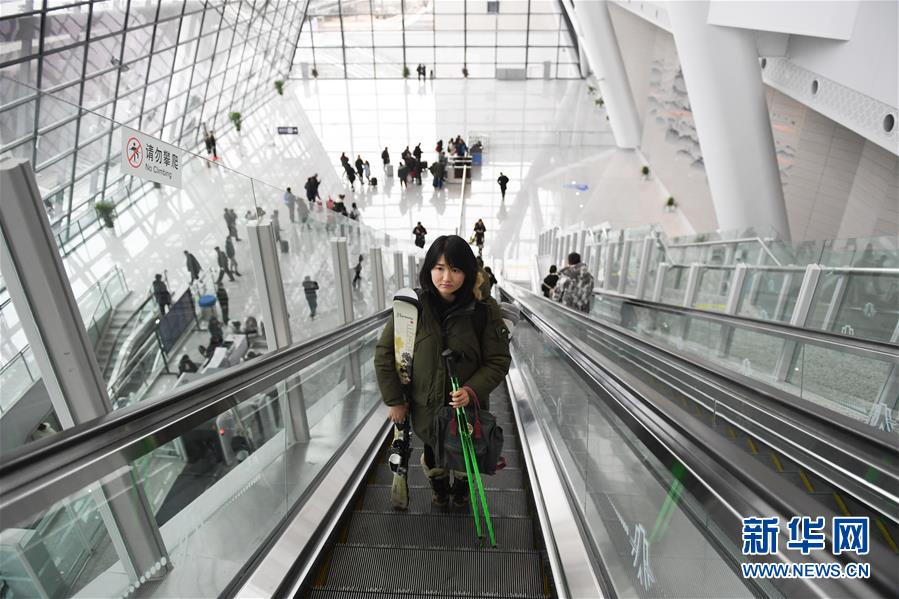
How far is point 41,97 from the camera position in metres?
1.79

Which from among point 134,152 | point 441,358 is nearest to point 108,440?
point 134,152

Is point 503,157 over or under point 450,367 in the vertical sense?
over

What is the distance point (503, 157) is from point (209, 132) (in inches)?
553

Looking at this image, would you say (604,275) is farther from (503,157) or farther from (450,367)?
(503,157)

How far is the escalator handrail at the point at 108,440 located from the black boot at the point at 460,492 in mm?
1323

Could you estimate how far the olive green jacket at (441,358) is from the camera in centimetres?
256

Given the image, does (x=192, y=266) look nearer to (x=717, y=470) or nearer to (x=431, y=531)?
(x=431, y=531)

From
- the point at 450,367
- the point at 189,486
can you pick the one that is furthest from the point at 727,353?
the point at 189,486

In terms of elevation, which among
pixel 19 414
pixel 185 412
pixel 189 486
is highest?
pixel 185 412

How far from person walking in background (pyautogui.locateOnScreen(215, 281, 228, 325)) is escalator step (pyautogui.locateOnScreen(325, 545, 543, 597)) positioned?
4233mm

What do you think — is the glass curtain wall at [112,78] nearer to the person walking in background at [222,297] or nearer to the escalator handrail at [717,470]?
the escalator handrail at [717,470]

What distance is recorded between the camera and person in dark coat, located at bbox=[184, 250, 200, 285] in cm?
504

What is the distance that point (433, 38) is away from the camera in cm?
3653

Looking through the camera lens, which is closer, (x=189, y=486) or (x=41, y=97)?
(x=41, y=97)
